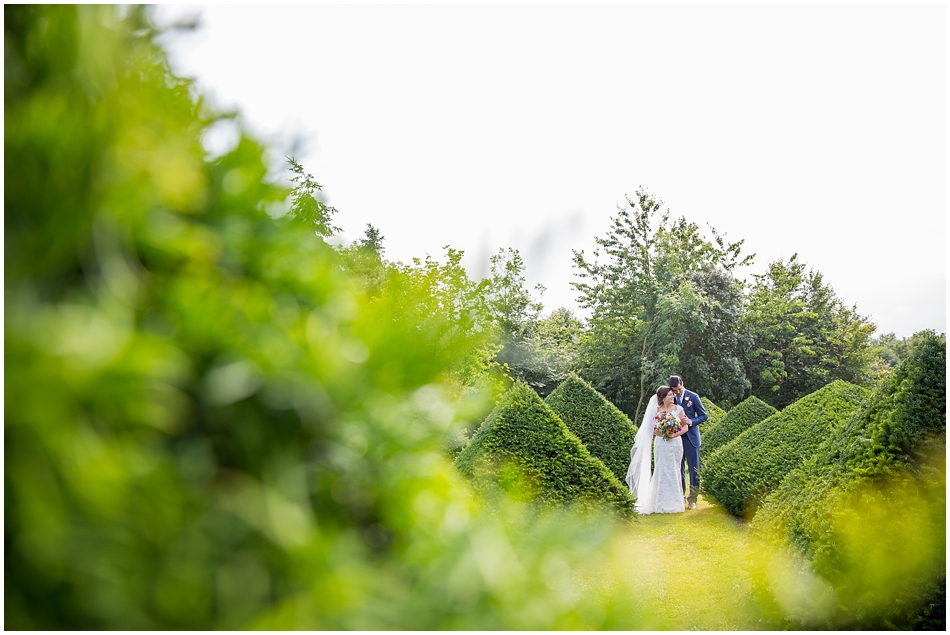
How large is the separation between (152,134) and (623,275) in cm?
3545

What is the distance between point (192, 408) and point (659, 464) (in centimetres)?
1085

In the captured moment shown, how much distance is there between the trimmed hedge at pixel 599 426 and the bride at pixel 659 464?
413 mm

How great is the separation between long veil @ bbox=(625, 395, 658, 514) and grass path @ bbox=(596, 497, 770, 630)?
0.34m

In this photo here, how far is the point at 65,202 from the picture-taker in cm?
66

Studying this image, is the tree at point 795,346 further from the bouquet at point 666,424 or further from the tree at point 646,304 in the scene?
the bouquet at point 666,424

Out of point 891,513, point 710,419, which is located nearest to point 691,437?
point 710,419

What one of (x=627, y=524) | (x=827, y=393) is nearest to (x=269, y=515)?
(x=627, y=524)

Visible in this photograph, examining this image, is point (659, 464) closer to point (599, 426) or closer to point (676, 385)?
point (599, 426)

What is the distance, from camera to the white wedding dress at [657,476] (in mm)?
10266

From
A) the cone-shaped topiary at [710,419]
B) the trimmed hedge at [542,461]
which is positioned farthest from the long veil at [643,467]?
the cone-shaped topiary at [710,419]

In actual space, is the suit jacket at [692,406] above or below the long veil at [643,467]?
above

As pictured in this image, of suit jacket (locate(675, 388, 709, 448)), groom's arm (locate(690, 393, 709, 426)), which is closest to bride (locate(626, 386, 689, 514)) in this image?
groom's arm (locate(690, 393, 709, 426))

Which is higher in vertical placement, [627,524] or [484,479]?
[484,479]

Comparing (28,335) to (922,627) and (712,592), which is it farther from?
(712,592)
